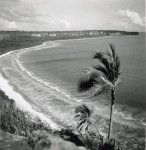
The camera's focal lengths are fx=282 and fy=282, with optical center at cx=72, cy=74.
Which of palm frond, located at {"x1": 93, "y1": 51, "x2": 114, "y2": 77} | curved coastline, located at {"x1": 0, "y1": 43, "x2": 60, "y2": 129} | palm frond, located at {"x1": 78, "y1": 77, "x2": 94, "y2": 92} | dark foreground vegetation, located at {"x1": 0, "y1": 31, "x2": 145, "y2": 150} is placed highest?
palm frond, located at {"x1": 93, "y1": 51, "x2": 114, "y2": 77}

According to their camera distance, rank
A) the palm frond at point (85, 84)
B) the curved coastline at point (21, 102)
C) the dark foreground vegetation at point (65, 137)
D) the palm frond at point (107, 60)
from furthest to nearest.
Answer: the curved coastline at point (21, 102)
the palm frond at point (107, 60)
the palm frond at point (85, 84)
the dark foreground vegetation at point (65, 137)

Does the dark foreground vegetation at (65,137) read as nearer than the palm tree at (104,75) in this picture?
Yes

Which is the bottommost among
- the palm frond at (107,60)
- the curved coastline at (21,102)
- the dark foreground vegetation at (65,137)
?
the curved coastline at (21,102)

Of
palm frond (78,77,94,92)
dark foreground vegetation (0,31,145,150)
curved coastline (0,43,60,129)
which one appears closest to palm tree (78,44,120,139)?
palm frond (78,77,94,92)

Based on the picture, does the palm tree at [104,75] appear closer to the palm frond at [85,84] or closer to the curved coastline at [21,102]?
the palm frond at [85,84]

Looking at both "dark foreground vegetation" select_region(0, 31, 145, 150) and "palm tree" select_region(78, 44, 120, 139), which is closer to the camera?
"dark foreground vegetation" select_region(0, 31, 145, 150)

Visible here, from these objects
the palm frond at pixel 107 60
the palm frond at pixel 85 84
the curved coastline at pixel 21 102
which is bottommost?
the curved coastline at pixel 21 102

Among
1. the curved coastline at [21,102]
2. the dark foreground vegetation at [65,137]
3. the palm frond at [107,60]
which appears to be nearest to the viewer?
the dark foreground vegetation at [65,137]

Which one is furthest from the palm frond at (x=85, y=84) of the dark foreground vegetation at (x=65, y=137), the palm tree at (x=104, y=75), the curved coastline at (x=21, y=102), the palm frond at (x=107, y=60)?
the curved coastline at (x=21, y=102)

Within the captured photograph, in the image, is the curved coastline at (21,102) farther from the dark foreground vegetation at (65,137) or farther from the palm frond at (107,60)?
the palm frond at (107,60)

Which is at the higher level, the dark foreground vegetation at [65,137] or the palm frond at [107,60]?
the palm frond at [107,60]

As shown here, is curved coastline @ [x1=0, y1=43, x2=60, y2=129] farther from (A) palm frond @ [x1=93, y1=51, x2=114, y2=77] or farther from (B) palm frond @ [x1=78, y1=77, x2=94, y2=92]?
(A) palm frond @ [x1=93, y1=51, x2=114, y2=77]

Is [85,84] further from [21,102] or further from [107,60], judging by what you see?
[21,102]
